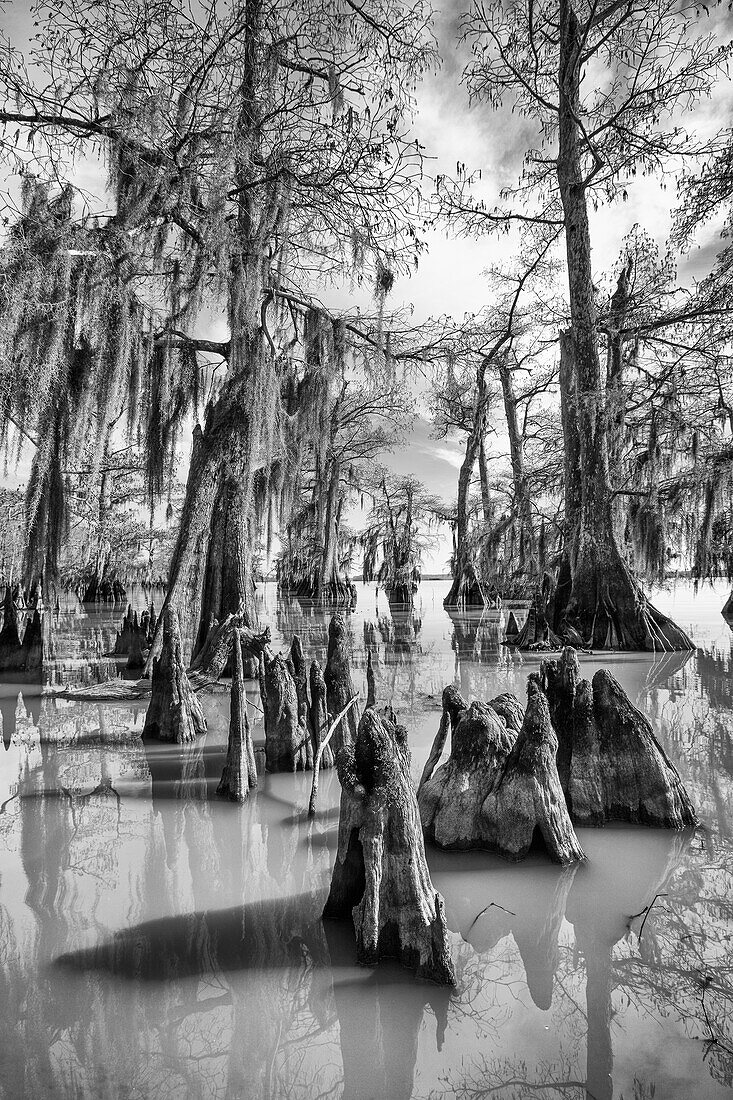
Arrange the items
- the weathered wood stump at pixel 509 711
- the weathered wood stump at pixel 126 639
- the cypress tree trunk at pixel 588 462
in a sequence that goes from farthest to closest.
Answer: the weathered wood stump at pixel 126 639 → the cypress tree trunk at pixel 588 462 → the weathered wood stump at pixel 509 711

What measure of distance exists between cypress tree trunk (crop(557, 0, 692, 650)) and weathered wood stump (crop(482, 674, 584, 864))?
24.1ft

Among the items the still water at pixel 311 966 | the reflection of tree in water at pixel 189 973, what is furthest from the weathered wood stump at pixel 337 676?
the reflection of tree in water at pixel 189 973

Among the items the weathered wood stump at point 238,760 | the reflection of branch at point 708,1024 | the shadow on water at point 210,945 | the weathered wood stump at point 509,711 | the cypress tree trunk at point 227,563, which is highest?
the cypress tree trunk at point 227,563

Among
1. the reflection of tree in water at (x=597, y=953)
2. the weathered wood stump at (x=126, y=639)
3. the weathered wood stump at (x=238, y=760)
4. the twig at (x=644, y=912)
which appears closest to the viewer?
the reflection of tree in water at (x=597, y=953)

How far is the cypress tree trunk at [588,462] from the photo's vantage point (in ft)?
30.8

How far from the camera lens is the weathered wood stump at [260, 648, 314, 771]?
419 cm

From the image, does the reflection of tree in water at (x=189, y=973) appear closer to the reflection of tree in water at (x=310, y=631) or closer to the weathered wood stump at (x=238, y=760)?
the weathered wood stump at (x=238, y=760)

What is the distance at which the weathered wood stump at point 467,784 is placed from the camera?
2.82 m

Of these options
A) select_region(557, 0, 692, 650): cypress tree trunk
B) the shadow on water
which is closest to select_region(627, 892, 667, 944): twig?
the shadow on water

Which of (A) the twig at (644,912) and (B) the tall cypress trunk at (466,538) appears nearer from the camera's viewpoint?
(A) the twig at (644,912)

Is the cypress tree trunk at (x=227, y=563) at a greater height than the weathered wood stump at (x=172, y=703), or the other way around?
the cypress tree trunk at (x=227, y=563)

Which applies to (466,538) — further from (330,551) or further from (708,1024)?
(708,1024)

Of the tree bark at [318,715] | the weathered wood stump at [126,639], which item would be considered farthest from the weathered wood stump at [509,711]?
the weathered wood stump at [126,639]

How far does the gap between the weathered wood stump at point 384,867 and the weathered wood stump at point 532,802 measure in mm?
761
